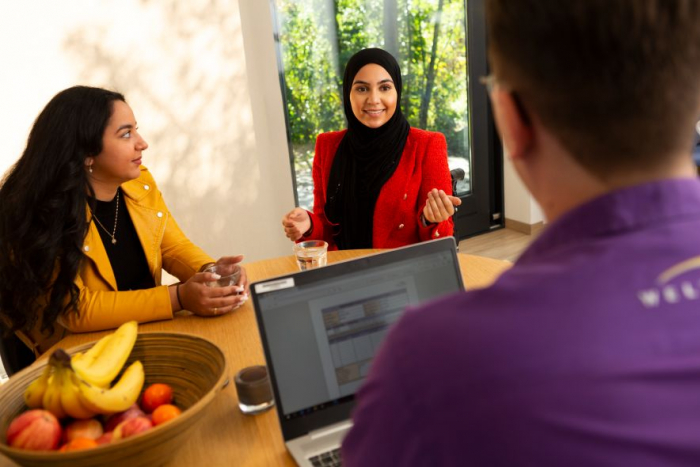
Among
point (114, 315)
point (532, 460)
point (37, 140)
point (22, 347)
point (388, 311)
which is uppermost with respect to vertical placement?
point (37, 140)

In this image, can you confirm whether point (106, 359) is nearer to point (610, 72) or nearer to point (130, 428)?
point (130, 428)

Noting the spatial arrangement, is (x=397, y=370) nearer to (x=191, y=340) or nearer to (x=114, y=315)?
(x=191, y=340)

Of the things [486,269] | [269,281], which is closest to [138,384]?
[269,281]

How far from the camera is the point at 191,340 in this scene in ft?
3.86

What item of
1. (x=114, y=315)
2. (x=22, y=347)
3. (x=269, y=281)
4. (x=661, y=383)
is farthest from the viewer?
(x=22, y=347)

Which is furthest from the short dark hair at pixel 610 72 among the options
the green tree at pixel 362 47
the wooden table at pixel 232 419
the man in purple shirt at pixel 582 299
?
the green tree at pixel 362 47

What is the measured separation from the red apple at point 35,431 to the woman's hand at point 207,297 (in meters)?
0.63

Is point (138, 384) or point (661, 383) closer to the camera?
point (661, 383)

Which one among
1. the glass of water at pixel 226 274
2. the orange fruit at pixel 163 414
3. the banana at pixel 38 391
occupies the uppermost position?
the banana at pixel 38 391

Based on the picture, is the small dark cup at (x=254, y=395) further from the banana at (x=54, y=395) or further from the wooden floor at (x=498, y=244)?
the wooden floor at (x=498, y=244)

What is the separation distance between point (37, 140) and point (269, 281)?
1.14 m

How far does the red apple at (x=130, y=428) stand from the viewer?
3.10 ft

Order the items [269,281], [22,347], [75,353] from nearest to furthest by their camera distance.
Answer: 1. [269,281]
2. [75,353]
3. [22,347]

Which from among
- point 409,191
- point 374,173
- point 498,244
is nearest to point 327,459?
point 409,191
